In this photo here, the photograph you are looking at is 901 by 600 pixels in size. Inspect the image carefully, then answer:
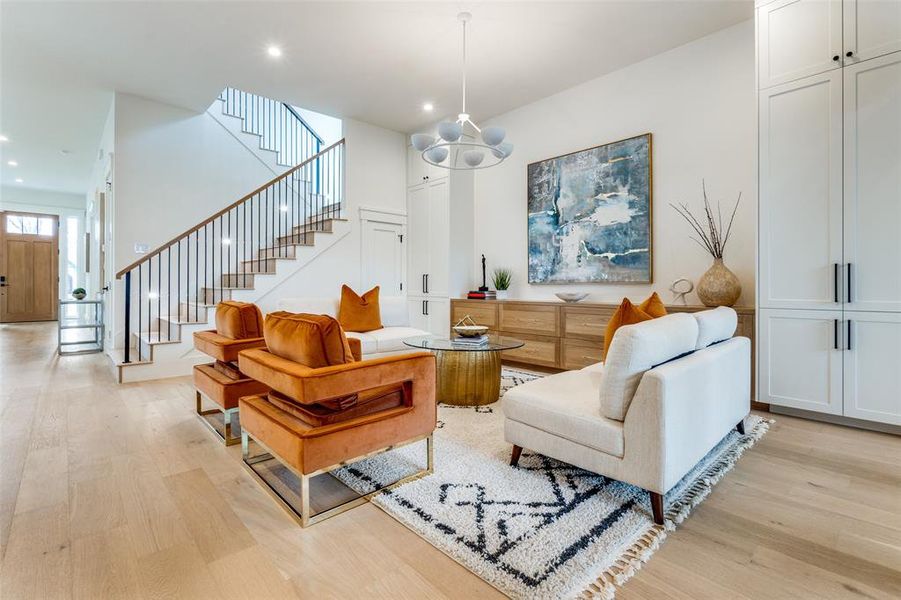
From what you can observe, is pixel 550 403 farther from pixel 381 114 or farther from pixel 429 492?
pixel 381 114

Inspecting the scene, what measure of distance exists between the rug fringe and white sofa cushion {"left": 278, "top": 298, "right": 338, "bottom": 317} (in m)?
3.37

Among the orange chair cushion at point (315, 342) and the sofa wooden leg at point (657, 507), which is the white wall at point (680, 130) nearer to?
the sofa wooden leg at point (657, 507)

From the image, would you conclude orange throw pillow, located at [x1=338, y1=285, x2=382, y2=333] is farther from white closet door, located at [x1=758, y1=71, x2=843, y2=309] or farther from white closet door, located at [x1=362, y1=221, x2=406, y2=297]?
white closet door, located at [x1=758, y1=71, x2=843, y2=309]

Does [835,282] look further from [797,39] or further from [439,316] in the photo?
[439,316]

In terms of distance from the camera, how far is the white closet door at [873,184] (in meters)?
2.68

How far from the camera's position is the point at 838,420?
2.95 metres

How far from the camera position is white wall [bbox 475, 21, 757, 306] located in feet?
11.9

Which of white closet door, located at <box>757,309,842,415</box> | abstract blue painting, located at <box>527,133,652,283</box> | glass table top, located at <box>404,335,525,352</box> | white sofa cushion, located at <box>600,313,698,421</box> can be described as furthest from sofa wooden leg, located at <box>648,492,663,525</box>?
abstract blue painting, located at <box>527,133,652,283</box>

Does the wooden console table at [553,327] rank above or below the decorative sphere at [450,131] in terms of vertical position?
below

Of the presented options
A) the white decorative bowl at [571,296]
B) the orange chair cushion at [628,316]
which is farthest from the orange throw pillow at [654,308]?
A: the white decorative bowl at [571,296]

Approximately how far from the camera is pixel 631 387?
1.76m

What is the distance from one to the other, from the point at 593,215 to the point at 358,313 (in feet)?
9.29

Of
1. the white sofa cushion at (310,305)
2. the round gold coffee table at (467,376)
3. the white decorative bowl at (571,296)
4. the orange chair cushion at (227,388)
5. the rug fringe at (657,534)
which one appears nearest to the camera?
the rug fringe at (657,534)

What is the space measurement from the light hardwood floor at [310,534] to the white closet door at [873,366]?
0.64ft
